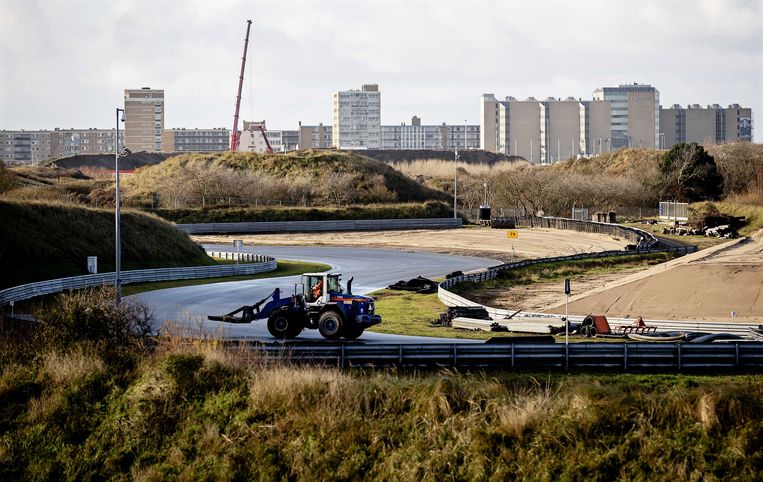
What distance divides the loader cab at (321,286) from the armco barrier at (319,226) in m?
63.5

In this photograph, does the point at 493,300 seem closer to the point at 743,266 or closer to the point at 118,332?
the point at 743,266

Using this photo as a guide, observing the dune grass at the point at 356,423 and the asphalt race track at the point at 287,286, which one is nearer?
the dune grass at the point at 356,423

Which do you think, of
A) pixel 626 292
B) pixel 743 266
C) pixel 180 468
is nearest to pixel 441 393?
pixel 180 468

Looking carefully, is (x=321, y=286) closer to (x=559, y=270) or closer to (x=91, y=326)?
(x=91, y=326)

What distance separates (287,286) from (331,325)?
69.2 ft

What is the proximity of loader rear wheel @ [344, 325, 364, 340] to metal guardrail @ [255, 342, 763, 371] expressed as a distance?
5.89m

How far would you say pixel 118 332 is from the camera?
2827 centimetres

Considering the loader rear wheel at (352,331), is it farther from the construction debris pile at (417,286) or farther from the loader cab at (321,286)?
the construction debris pile at (417,286)

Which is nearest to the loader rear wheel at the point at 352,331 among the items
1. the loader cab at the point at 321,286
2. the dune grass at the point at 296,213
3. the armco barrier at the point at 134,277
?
the loader cab at the point at 321,286

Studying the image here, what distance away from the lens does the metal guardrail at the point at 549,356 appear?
25.8m

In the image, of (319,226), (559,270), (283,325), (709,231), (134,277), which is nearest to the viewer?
(283,325)

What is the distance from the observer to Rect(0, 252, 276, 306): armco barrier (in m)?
44.0

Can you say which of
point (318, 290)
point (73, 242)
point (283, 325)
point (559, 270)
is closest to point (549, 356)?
point (318, 290)

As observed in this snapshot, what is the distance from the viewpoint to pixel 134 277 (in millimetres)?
53312
